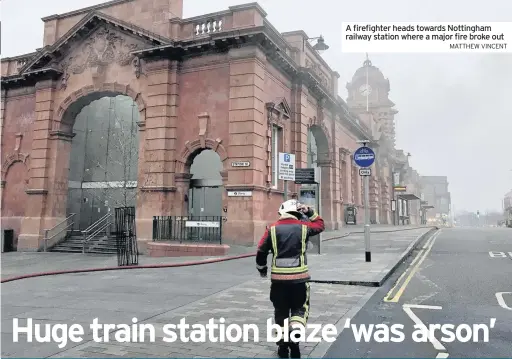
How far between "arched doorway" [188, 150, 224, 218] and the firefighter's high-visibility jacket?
1422cm

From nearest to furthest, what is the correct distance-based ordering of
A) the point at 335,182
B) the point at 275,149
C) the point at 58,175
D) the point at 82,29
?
the point at 275,149 → the point at 82,29 → the point at 58,175 → the point at 335,182

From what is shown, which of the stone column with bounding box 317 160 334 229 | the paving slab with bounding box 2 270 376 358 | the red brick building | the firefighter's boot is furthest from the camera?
the stone column with bounding box 317 160 334 229

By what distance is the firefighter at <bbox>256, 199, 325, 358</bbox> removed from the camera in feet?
14.8

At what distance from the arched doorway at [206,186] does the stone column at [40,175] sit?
7.72m

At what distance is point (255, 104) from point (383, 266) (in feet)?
30.2

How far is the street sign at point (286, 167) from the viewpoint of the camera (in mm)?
14008

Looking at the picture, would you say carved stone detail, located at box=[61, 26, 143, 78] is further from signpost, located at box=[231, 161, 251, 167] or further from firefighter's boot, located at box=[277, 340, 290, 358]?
firefighter's boot, located at box=[277, 340, 290, 358]

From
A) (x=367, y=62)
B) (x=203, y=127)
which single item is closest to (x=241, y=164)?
(x=203, y=127)

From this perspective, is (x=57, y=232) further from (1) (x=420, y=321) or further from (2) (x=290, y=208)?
(1) (x=420, y=321)

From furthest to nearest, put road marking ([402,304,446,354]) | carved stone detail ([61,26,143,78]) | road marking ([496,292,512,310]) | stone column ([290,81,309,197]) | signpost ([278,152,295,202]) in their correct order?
stone column ([290,81,309,197])
carved stone detail ([61,26,143,78])
signpost ([278,152,295,202])
road marking ([496,292,512,310])
road marking ([402,304,446,354])

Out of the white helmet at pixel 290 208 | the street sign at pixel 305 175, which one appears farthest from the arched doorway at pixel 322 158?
the white helmet at pixel 290 208

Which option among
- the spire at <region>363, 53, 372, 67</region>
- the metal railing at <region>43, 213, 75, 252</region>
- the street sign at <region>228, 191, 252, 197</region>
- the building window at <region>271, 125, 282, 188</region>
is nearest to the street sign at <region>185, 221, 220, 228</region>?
the street sign at <region>228, 191, 252, 197</region>

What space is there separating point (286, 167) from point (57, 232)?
1368cm

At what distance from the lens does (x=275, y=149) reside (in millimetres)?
20328
